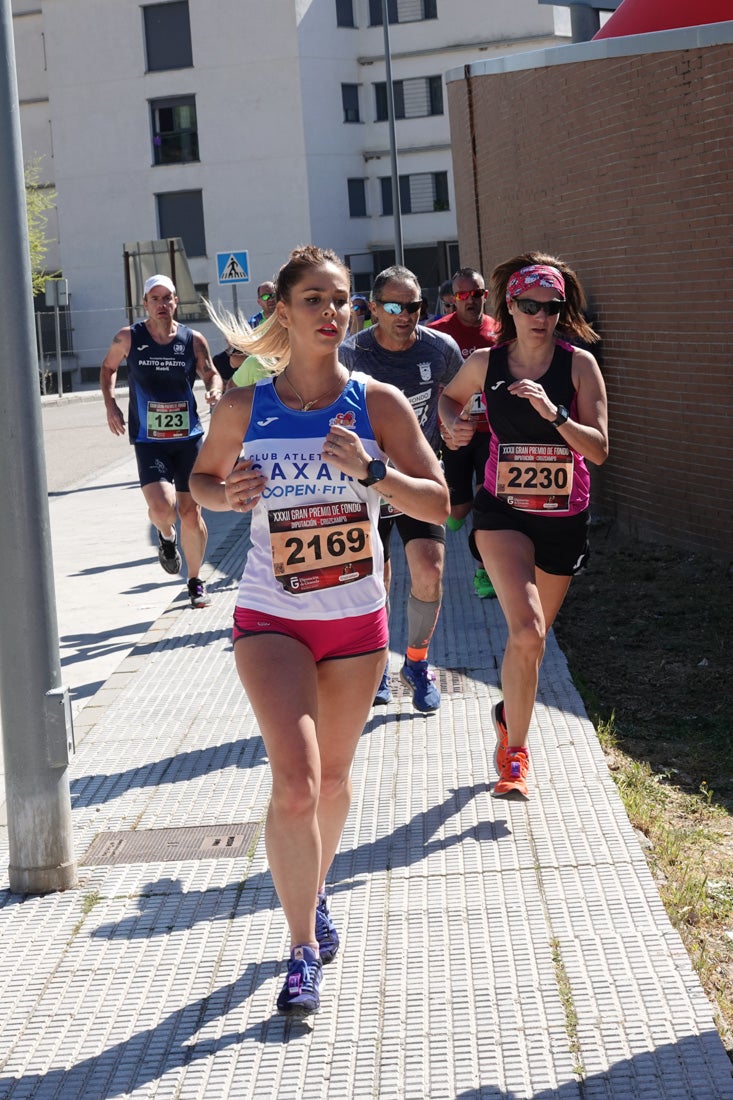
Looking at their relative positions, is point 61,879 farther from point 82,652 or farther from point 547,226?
point 547,226

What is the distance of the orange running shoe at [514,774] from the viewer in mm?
5465

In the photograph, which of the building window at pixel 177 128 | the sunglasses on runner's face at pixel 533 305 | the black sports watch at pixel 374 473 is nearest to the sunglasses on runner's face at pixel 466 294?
the sunglasses on runner's face at pixel 533 305

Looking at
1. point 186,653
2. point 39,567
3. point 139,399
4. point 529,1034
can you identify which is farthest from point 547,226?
point 529,1034

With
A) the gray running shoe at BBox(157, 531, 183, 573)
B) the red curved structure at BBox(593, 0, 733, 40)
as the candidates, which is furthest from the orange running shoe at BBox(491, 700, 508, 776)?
the red curved structure at BBox(593, 0, 733, 40)

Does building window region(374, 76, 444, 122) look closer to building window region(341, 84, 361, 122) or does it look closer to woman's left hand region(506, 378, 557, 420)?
building window region(341, 84, 361, 122)

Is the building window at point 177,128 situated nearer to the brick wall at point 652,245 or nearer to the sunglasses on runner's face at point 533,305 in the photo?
the brick wall at point 652,245

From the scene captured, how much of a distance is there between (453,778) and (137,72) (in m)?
50.3

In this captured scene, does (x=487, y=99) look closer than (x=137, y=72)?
Yes

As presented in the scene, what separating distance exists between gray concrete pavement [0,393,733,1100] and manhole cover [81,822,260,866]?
12 mm

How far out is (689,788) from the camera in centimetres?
590

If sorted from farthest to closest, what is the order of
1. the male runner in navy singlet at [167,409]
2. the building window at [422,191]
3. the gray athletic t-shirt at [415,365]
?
A: the building window at [422,191] → the male runner in navy singlet at [167,409] → the gray athletic t-shirt at [415,365]

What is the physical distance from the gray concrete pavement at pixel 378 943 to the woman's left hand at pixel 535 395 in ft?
4.62

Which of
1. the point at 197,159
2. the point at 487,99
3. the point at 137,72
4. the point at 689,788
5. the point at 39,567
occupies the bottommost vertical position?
the point at 689,788

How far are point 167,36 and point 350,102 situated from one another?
22.0 ft
